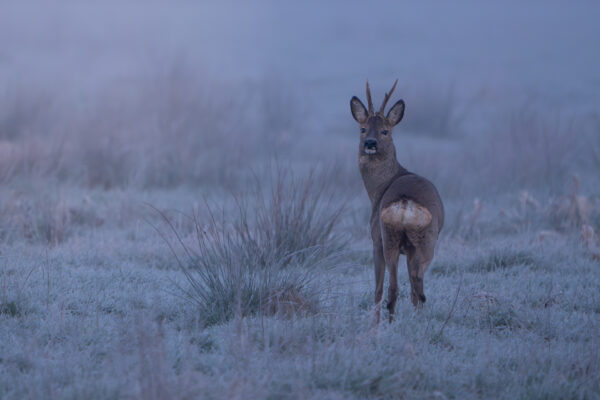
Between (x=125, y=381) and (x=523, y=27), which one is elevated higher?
(x=523, y=27)

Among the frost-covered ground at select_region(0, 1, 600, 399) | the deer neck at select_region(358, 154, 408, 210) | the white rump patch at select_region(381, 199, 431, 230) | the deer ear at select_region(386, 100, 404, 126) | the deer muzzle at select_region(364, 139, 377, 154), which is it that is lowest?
the frost-covered ground at select_region(0, 1, 600, 399)

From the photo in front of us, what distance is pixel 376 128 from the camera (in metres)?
4.68

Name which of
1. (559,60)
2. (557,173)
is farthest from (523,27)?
(557,173)

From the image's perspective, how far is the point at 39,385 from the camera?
3180 millimetres

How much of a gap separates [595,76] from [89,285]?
18.8 m

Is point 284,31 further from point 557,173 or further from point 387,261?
point 387,261

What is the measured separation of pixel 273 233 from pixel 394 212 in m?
2.07

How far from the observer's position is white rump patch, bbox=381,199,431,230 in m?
3.93

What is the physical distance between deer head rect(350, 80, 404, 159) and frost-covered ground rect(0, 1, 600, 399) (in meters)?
0.89

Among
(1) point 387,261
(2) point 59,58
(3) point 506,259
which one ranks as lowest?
(3) point 506,259

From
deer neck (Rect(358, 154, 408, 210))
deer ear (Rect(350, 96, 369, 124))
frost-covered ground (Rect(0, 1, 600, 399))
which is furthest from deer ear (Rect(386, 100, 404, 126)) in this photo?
frost-covered ground (Rect(0, 1, 600, 399))

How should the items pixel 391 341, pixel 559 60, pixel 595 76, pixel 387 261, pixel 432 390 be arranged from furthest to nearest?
1. pixel 559 60
2. pixel 595 76
3. pixel 387 261
4. pixel 391 341
5. pixel 432 390

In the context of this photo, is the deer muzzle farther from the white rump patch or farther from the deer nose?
the white rump patch

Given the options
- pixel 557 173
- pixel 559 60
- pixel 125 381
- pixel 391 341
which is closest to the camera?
pixel 125 381
